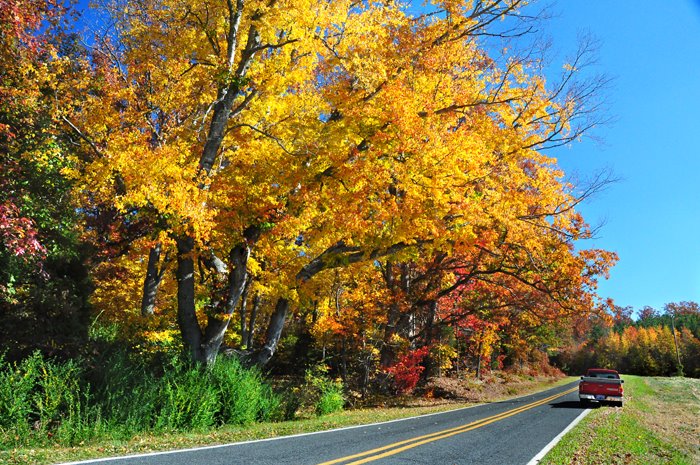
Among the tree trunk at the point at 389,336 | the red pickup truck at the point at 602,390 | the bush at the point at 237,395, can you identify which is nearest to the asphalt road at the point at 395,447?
the bush at the point at 237,395

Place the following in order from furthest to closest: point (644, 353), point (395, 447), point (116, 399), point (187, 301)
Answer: point (644, 353) → point (187, 301) → point (116, 399) → point (395, 447)

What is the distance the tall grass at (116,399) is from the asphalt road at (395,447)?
218cm

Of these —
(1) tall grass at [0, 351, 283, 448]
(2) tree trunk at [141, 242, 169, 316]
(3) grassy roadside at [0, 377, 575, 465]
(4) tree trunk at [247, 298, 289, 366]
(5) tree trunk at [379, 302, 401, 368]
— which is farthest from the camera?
(5) tree trunk at [379, 302, 401, 368]

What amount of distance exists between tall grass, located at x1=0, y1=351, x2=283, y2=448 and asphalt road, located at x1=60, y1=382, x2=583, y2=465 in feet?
7.17

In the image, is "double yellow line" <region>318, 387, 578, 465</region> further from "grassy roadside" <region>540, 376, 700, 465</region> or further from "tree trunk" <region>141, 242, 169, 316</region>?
"tree trunk" <region>141, 242, 169, 316</region>

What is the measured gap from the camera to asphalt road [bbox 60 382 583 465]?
6613mm

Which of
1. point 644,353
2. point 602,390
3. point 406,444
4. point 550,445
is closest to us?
point 406,444

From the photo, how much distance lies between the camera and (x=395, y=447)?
8266 mm

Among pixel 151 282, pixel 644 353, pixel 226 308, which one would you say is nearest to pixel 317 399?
pixel 226 308

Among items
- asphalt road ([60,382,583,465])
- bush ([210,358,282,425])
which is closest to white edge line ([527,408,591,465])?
asphalt road ([60,382,583,465])

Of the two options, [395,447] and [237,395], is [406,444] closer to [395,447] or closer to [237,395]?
[395,447]

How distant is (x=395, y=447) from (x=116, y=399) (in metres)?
5.99

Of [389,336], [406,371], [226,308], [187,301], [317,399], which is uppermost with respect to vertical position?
[187,301]

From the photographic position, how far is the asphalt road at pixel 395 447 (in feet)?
21.7
